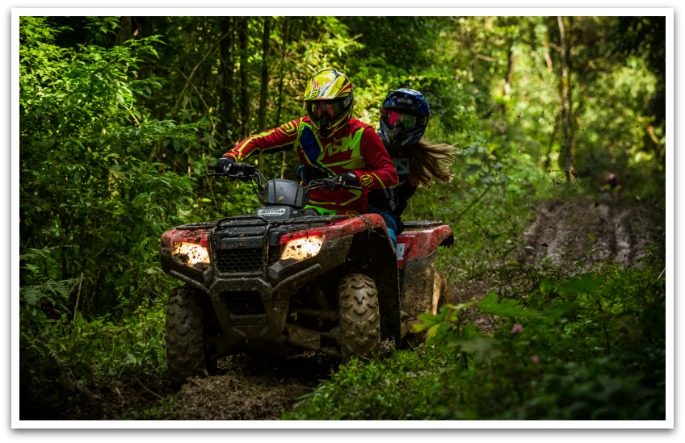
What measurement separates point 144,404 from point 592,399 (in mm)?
2951

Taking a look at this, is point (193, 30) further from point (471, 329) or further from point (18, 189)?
point (471, 329)

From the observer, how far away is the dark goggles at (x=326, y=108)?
6.68 meters

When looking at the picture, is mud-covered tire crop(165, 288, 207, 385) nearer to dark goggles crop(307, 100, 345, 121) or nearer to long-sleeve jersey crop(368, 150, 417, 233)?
dark goggles crop(307, 100, 345, 121)

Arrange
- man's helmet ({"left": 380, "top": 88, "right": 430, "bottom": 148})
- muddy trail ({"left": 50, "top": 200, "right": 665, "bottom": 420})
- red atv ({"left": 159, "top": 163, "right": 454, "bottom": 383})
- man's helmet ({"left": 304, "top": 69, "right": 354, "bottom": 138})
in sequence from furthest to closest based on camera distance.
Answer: man's helmet ({"left": 380, "top": 88, "right": 430, "bottom": 148}) → man's helmet ({"left": 304, "top": 69, "right": 354, "bottom": 138}) → red atv ({"left": 159, "top": 163, "right": 454, "bottom": 383}) → muddy trail ({"left": 50, "top": 200, "right": 665, "bottom": 420})

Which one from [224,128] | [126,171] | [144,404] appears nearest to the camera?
[144,404]

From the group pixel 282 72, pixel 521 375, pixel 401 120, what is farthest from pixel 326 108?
pixel 282 72

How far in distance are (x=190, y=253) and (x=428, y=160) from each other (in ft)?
9.60

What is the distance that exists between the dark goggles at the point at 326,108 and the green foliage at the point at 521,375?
191cm

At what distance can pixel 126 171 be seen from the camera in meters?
8.45

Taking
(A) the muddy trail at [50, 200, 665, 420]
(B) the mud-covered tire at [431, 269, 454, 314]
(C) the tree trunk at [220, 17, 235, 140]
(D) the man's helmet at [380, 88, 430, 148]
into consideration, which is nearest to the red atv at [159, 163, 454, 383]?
(A) the muddy trail at [50, 200, 665, 420]

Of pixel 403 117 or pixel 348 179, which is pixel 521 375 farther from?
pixel 403 117

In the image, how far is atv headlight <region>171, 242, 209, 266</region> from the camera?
5.90 m
